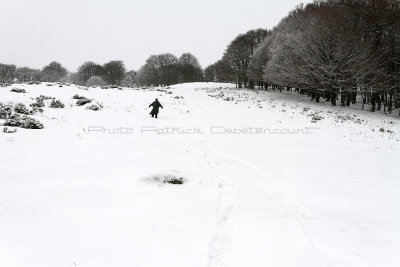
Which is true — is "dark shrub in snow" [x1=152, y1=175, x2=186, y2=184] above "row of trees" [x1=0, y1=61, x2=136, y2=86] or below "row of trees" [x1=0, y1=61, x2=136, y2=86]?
below

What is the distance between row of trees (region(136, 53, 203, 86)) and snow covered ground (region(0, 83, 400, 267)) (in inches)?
3164

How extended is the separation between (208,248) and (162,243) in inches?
33.8

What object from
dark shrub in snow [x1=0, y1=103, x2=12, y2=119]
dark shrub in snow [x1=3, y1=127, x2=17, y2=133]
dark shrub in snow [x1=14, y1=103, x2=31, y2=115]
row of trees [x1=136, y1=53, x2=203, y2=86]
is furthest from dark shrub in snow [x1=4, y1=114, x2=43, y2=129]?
row of trees [x1=136, y1=53, x2=203, y2=86]

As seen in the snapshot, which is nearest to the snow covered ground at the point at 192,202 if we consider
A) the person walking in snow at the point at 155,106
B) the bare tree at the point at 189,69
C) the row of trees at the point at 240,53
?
the person walking in snow at the point at 155,106

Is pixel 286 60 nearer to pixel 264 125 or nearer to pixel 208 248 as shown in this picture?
pixel 264 125

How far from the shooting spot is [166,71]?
9306cm

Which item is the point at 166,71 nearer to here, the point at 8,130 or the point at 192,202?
the point at 8,130

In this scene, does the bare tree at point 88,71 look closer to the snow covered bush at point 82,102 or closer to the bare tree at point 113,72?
the bare tree at point 113,72

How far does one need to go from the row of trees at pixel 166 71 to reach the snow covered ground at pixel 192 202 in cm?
8036

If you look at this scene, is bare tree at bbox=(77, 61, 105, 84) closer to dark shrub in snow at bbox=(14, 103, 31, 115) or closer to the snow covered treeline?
the snow covered treeline

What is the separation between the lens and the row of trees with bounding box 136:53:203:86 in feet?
306

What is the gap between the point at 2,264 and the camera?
449 cm

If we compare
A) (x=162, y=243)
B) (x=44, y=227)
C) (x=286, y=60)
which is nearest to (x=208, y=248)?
(x=162, y=243)

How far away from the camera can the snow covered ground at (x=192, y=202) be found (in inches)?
202
